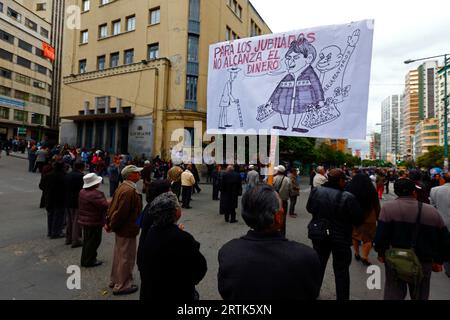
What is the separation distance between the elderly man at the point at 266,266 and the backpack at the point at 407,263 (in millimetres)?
1672

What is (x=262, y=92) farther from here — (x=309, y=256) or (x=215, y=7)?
(x=215, y=7)

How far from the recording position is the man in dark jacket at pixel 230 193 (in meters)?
7.82

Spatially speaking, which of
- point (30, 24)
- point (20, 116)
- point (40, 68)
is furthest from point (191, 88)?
point (30, 24)

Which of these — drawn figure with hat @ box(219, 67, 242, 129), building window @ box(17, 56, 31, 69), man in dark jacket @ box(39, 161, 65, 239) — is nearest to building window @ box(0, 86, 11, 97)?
building window @ box(17, 56, 31, 69)

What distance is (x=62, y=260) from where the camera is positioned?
466 centimetres

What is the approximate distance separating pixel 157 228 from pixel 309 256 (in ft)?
4.34

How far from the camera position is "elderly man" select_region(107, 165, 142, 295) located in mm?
3627

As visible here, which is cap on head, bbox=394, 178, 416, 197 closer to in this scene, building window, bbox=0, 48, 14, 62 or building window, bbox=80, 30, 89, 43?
building window, bbox=80, 30, 89, 43

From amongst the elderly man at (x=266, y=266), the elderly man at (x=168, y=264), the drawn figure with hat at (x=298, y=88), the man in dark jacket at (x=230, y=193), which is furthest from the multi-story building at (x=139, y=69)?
the elderly man at (x=266, y=266)

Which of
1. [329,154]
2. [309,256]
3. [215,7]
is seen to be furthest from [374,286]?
[329,154]

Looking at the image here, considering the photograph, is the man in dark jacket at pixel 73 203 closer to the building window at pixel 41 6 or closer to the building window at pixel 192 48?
the building window at pixel 192 48

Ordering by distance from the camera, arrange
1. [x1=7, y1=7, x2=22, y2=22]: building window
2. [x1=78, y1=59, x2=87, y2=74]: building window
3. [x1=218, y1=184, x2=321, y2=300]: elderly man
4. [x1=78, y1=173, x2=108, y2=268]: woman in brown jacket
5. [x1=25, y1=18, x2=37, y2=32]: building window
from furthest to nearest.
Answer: [x1=25, y1=18, x2=37, y2=32]: building window, [x1=7, y1=7, x2=22, y2=22]: building window, [x1=78, y1=59, x2=87, y2=74]: building window, [x1=78, y1=173, x2=108, y2=268]: woman in brown jacket, [x1=218, y1=184, x2=321, y2=300]: elderly man

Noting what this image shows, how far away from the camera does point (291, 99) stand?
229 inches

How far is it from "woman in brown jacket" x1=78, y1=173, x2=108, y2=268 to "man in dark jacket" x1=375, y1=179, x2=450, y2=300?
4003 mm
